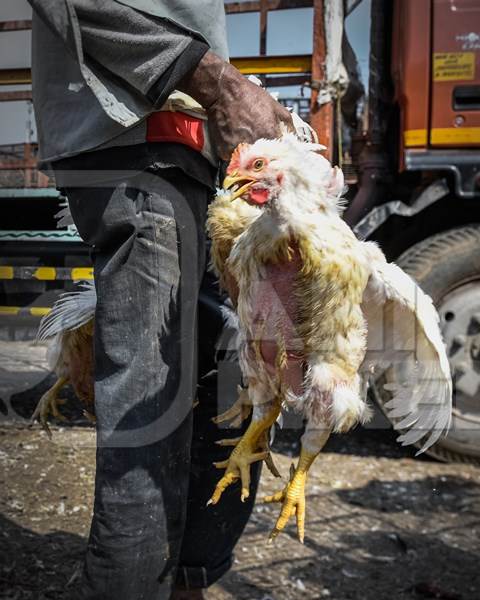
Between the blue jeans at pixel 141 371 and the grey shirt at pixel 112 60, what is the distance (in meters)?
0.13


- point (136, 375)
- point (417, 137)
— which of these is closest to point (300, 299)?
point (136, 375)

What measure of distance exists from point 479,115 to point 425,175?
16.5 inches

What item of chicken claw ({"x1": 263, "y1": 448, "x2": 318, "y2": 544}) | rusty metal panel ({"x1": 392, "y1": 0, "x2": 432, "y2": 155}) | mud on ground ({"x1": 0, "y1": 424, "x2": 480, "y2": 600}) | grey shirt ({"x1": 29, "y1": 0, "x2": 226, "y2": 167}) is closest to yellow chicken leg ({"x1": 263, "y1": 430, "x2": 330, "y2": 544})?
chicken claw ({"x1": 263, "y1": 448, "x2": 318, "y2": 544})

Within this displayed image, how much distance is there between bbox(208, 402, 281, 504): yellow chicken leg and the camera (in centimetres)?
147

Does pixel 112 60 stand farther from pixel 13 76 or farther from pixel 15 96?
pixel 15 96

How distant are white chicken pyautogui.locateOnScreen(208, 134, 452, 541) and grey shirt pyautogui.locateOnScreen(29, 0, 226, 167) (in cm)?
23

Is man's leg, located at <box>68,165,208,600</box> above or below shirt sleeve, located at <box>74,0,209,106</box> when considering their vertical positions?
below

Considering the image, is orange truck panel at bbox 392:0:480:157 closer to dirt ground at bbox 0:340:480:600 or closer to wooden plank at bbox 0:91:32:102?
dirt ground at bbox 0:340:480:600

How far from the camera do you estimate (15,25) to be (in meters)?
4.38

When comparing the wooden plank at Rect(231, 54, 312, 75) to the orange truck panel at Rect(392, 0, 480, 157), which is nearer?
the orange truck panel at Rect(392, 0, 480, 157)

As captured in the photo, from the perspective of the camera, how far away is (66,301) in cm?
201

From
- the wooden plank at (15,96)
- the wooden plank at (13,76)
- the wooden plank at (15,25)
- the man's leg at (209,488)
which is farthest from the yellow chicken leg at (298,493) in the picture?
the wooden plank at (15,96)

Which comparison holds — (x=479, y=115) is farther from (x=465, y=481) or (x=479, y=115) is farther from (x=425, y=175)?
(x=465, y=481)

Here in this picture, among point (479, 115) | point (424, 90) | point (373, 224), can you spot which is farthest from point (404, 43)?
point (373, 224)
